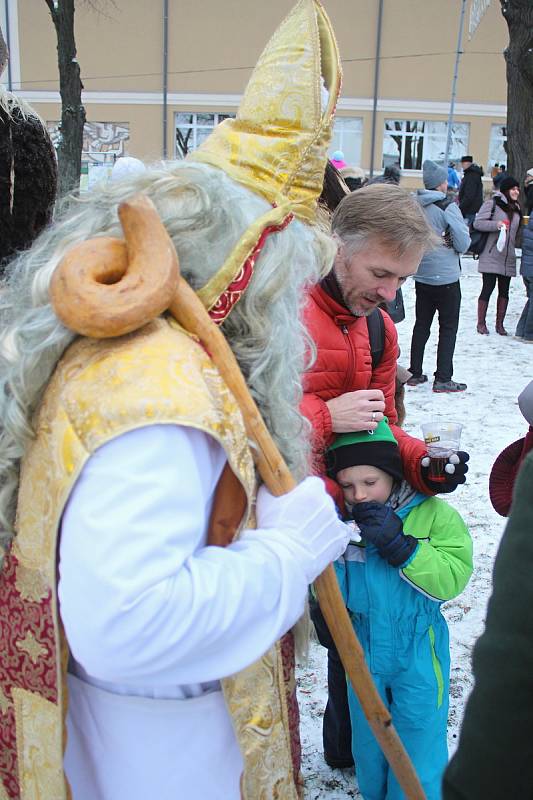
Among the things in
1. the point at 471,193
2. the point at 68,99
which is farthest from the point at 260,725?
the point at 471,193

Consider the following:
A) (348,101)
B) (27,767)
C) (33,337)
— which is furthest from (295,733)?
(348,101)

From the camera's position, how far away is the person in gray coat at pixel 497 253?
8273 mm

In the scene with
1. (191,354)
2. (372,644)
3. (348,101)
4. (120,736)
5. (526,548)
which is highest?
(348,101)

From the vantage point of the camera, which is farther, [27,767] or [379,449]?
[379,449]

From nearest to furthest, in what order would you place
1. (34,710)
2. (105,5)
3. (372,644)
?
(34,710), (372,644), (105,5)

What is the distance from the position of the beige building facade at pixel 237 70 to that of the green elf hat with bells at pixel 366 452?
24.7m

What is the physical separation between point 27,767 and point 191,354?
30.2 inches

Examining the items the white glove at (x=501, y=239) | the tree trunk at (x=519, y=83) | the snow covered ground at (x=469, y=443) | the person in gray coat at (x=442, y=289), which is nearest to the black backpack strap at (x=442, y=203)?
the person in gray coat at (x=442, y=289)

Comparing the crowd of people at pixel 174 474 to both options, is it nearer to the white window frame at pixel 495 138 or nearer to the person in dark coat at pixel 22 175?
the person in dark coat at pixel 22 175

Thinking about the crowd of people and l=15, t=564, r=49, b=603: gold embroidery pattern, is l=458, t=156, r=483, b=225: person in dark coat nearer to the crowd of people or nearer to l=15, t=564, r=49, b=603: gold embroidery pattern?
the crowd of people

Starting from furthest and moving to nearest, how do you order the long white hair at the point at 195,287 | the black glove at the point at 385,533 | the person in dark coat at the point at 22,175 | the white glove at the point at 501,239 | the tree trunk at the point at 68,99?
the tree trunk at the point at 68,99
the white glove at the point at 501,239
the black glove at the point at 385,533
the person in dark coat at the point at 22,175
the long white hair at the point at 195,287

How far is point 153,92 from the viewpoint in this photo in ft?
85.1

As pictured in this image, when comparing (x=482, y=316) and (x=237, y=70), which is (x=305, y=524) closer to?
(x=482, y=316)

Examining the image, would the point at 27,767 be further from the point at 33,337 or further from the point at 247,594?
the point at 33,337
